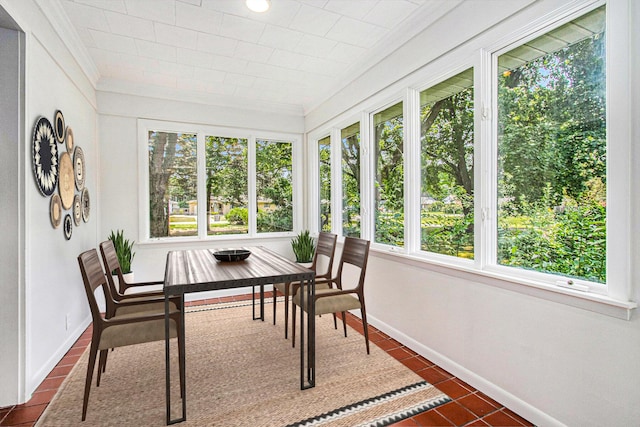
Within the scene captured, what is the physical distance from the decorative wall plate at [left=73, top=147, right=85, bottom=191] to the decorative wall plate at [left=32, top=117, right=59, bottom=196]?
0.53 meters

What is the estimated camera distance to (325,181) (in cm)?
447

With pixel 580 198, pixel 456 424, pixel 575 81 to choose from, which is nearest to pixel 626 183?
pixel 580 198

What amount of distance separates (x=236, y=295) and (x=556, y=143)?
392cm

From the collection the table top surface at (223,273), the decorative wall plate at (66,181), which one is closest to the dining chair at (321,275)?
the table top surface at (223,273)

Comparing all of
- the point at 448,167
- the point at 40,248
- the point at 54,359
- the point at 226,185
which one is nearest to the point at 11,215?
the point at 40,248

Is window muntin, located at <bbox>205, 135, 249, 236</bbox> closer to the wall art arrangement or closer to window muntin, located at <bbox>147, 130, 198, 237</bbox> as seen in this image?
window muntin, located at <bbox>147, 130, 198, 237</bbox>

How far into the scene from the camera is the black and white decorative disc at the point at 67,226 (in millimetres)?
2711

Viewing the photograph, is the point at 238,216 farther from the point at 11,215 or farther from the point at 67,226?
the point at 11,215

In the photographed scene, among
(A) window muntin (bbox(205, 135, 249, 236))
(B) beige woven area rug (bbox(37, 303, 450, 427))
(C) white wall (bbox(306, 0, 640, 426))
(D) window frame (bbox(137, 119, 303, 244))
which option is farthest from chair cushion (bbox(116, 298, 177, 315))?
(A) window muntin (bbox(205, 135, 249, 236))

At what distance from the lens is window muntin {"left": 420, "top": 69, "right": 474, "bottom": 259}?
228 cm

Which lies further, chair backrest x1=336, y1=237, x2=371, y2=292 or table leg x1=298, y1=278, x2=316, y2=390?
chair backrest x1=336, y1=237, x2=371, y2=292

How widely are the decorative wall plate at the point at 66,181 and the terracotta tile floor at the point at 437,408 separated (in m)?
1.30

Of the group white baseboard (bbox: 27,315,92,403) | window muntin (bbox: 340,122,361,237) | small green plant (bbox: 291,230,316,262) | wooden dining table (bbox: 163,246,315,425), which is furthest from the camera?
small green plant (bbox: 291,230,316,262)

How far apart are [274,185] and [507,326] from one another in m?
3.60
